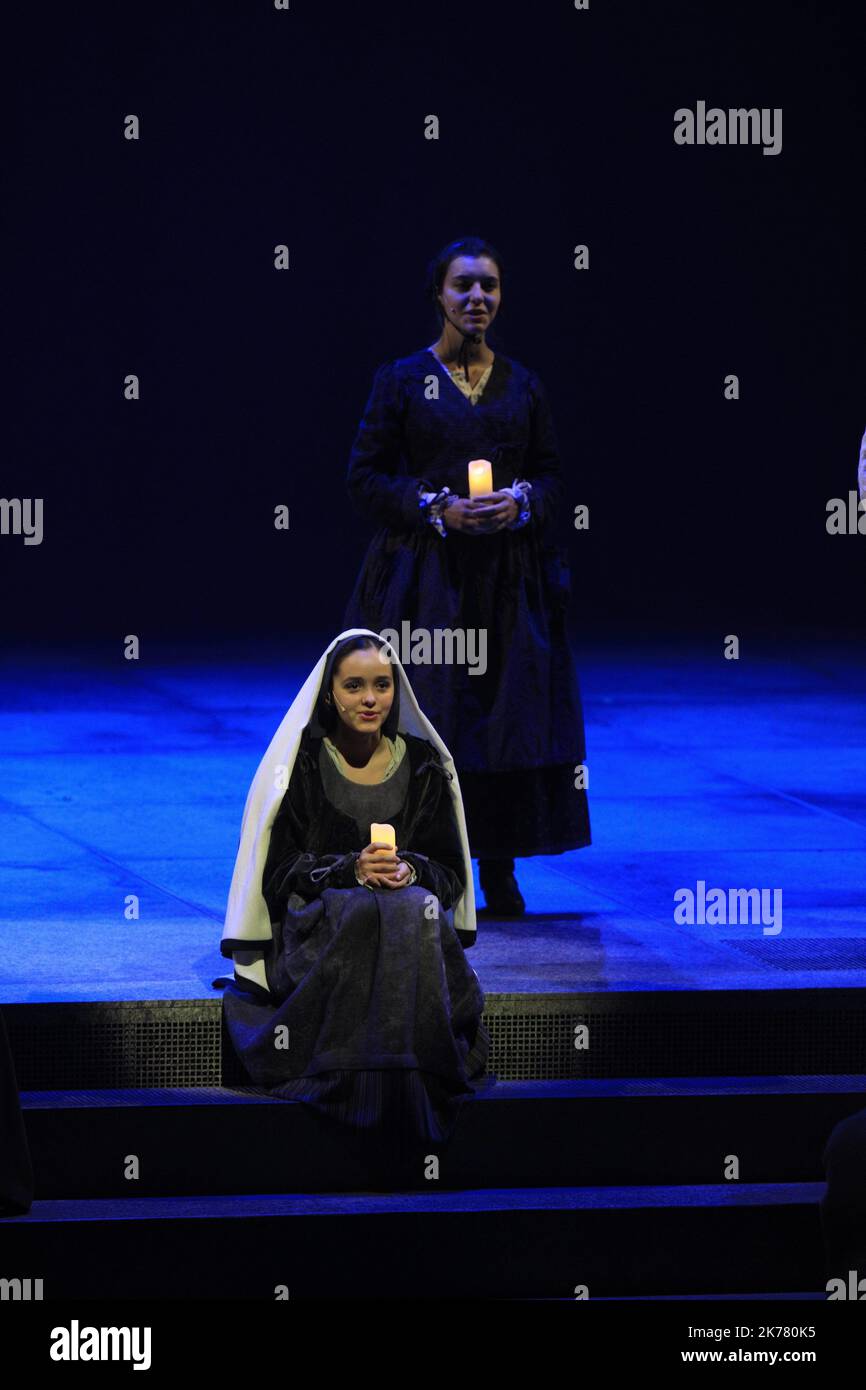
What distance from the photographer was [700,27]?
11.7m

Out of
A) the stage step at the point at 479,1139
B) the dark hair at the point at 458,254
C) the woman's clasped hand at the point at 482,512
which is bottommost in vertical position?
the stage step at the point at 479,1139

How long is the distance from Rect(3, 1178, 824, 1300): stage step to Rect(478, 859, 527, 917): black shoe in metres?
1.31

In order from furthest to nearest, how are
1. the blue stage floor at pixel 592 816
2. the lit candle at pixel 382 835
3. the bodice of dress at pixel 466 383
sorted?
the bodice of dress at pixel 466 383 → the blue stage floor at pixel 592 816 → the lit candle at pixel 382 835

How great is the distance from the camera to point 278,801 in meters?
5.58

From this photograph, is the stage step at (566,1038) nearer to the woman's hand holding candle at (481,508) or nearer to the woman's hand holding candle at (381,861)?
the woman's hand holding candle at (381,861)

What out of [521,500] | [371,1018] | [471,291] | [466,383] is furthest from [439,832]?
[471,291]

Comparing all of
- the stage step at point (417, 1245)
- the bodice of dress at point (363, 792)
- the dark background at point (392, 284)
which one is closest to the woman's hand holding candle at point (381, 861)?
the bodice of dress at point (363, 792)

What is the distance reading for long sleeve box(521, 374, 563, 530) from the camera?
21.2 feet

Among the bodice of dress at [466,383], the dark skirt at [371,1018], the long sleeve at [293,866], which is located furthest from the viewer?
the bodice of dress at [466,383]

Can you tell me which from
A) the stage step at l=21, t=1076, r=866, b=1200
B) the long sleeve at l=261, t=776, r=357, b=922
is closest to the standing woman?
the long sleeve at l=261, t=776, r=357, b=922

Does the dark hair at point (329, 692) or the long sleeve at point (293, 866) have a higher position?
the dark hair at point (329, 692)

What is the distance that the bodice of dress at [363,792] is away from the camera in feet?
18.6

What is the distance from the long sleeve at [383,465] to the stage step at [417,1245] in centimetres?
199
